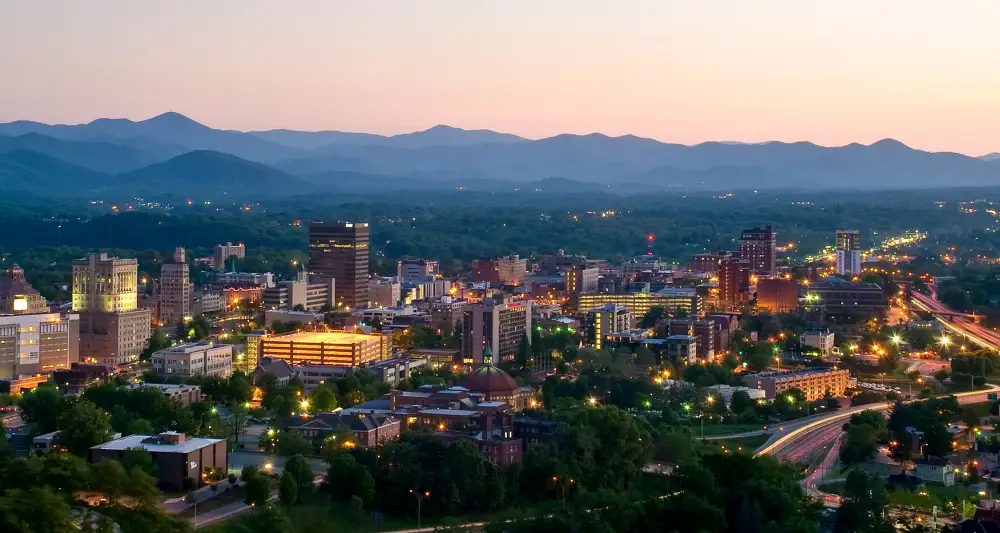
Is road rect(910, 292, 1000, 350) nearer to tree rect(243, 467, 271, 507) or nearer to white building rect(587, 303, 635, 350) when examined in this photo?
white building rect(587, 303, 635, 350)

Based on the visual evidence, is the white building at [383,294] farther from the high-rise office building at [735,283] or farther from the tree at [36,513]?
the tree at [36,513]

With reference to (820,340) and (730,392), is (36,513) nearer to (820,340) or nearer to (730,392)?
(730,392)

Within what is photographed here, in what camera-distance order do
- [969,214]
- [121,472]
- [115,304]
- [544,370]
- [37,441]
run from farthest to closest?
[969,214] < [115,304] < [544,370] < [37,441] < [121,472]

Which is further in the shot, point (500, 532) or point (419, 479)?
point (419, 479)

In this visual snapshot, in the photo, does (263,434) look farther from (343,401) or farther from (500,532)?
(500,532)

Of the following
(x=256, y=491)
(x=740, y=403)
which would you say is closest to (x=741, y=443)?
(x=740, y=403)

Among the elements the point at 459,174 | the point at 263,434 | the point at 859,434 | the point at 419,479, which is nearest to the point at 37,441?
the point at 263,434
